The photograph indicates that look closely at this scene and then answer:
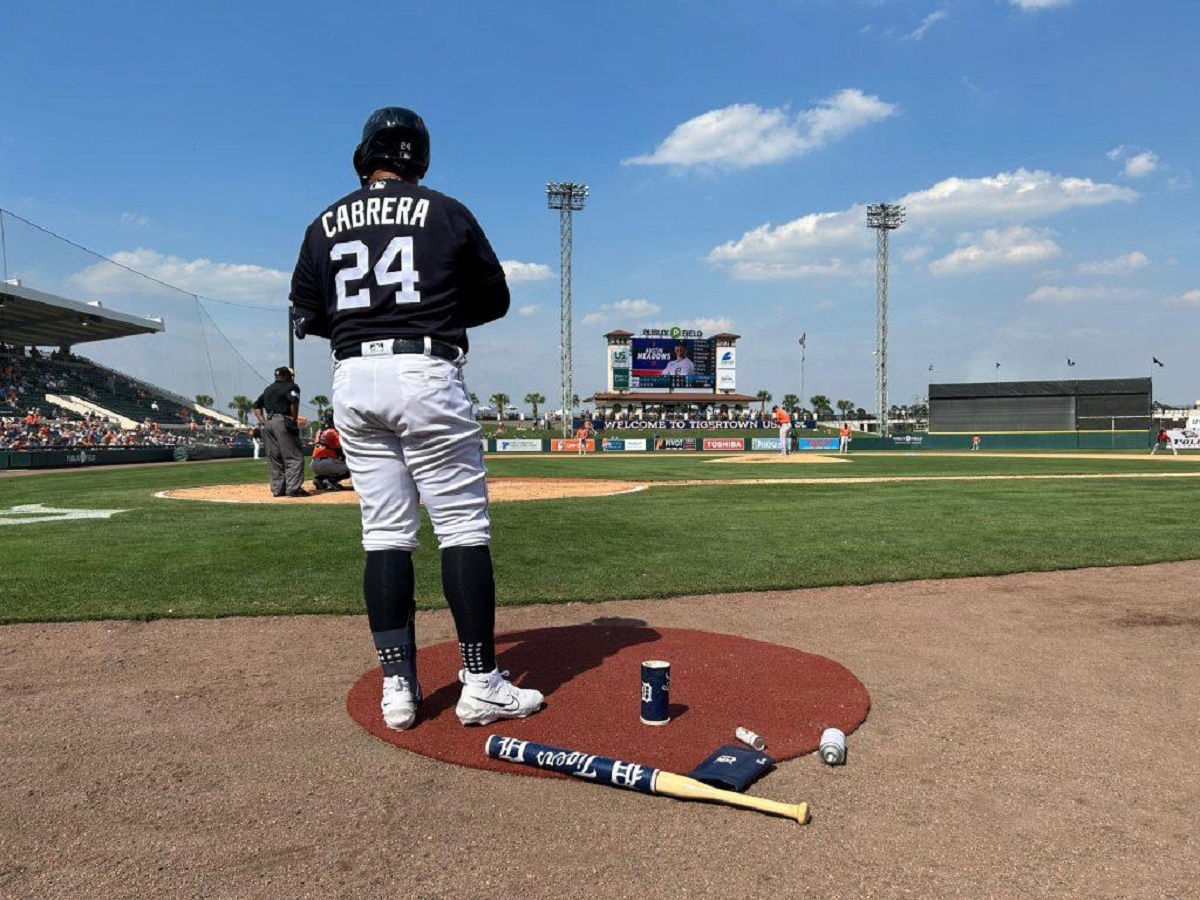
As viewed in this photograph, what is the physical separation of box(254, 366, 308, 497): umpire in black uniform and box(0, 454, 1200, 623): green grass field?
139 centimetres

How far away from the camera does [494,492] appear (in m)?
14.7

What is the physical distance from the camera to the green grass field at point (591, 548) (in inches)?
215

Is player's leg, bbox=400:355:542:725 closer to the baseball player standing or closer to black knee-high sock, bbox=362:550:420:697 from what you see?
the baseball player standing

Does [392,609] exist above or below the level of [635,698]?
above

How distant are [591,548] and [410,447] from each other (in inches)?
176

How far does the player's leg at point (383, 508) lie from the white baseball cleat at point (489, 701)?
0.77 ft

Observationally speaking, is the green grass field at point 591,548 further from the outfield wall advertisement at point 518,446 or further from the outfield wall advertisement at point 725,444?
the outfield wall advertisement at point 725,444

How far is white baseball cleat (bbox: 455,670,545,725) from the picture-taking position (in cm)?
299

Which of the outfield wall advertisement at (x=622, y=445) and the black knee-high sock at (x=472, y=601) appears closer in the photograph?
the black knee-high sock at (x=472, y=601)

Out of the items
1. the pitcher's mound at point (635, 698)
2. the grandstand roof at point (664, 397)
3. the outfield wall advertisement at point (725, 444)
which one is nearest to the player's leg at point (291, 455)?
the pitcher's mound at point (635, 698)

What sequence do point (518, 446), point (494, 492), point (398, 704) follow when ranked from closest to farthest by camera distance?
point (398, 704), point (494, 492), point (518, 446)

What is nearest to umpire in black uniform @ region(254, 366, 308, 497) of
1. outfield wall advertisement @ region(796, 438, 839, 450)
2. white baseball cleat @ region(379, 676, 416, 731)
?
white baseball cleat @ region(379, 676, 416, 731)

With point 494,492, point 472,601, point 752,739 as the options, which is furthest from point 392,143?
point 494,492

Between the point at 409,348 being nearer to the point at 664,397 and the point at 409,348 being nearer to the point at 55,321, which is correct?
A: the point at 55,321
